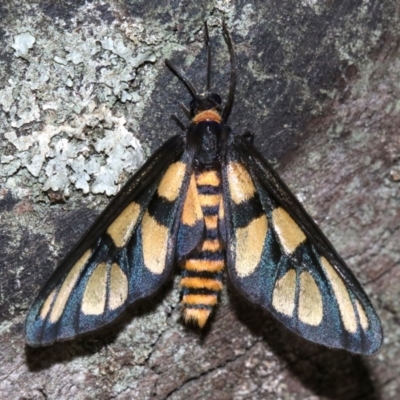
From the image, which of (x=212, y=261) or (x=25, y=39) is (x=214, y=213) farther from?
(x=25, y=39)

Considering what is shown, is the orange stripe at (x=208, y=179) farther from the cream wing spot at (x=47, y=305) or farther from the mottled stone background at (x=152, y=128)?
the cream wing spot at (x=47, y=305)

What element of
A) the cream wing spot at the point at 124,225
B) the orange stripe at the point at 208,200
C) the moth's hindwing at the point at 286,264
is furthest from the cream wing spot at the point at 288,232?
the cream wing spot at the point at 124,225

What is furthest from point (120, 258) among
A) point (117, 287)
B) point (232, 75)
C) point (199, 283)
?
point (232, 75)

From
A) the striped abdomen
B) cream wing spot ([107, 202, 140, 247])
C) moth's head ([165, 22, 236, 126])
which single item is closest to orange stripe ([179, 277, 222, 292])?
the striped abdomen

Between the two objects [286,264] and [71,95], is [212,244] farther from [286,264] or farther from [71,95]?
[71,95]

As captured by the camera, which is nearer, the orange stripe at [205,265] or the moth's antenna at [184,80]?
the moth's antenna at [184,80]

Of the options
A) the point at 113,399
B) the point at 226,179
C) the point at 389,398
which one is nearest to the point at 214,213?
the point at 226,179

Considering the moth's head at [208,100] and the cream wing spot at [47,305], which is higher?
the moth's head at [208,100]
